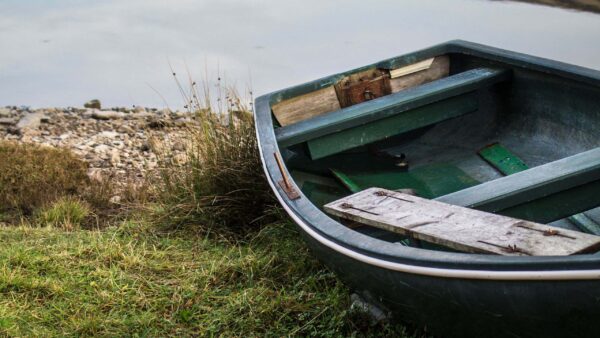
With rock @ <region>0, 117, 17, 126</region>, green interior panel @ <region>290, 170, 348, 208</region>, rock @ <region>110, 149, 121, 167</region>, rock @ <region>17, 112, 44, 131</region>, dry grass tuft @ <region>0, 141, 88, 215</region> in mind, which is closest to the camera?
green interior panel @ <region>290, 170, 348, 208</region>

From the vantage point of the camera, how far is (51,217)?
19.9 feet

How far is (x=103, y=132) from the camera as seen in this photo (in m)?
9.35

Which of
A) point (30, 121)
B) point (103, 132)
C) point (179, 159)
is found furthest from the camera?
point (30, 121)

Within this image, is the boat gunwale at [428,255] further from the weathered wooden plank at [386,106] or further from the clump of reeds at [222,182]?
the clump of reeds at [222,182]

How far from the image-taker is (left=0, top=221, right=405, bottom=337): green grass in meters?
4.18

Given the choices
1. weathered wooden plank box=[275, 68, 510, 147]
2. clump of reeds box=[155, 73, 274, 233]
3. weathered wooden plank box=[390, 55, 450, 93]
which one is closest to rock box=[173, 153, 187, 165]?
clump of reeds box=[155, 73, 274, 233]

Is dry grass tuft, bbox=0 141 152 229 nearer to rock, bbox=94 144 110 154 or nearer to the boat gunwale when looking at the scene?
rock, bbox=94 144 110 154

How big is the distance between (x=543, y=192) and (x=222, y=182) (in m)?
2.36

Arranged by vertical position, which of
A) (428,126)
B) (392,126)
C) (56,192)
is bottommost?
(56,192)

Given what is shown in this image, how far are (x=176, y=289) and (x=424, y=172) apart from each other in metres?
1.74

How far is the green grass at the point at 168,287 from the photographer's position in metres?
4.18

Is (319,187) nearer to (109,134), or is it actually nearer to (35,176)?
(35,176)

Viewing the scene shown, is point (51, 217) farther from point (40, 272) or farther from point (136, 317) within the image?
point (136, 317)

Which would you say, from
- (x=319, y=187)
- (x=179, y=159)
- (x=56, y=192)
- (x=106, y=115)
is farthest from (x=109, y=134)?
(x=319, y=187)
